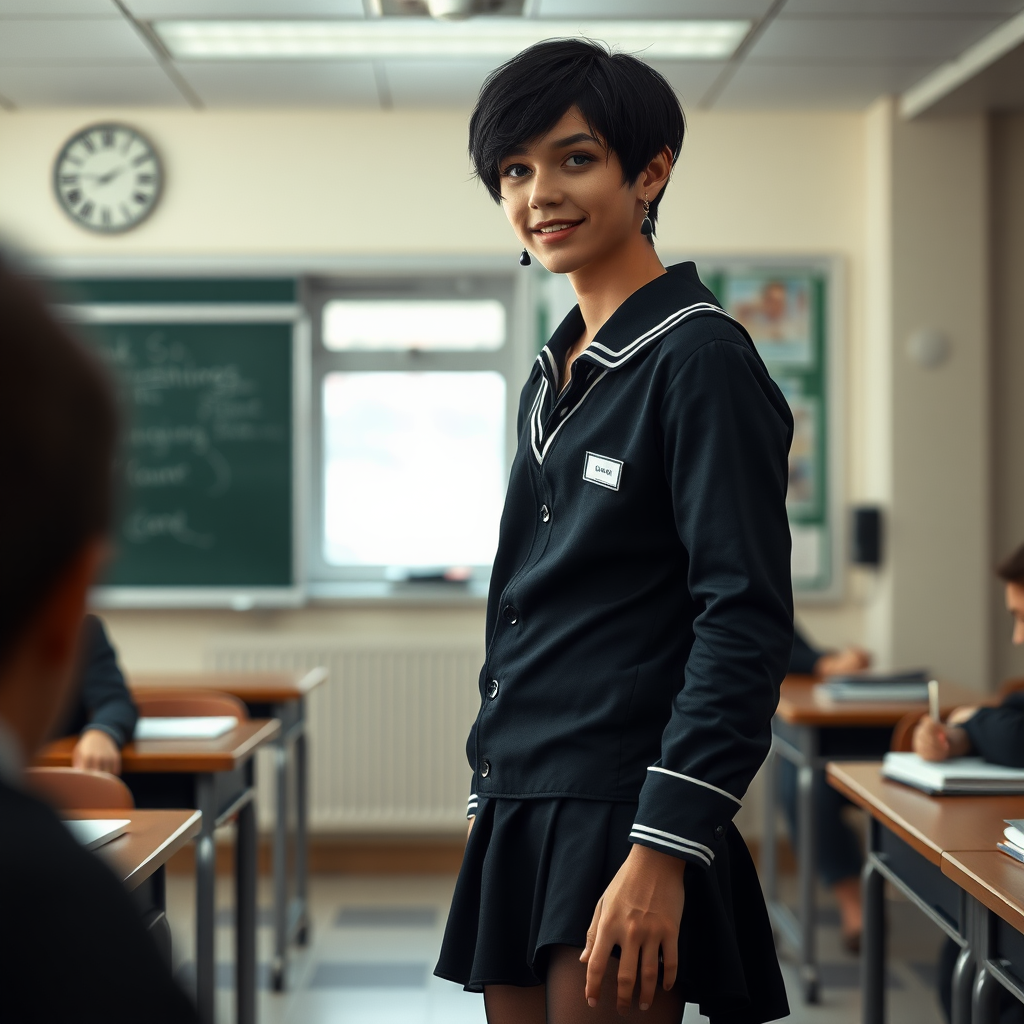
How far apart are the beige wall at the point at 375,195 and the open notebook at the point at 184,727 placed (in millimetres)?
1736

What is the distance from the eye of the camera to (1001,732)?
2.02 metres

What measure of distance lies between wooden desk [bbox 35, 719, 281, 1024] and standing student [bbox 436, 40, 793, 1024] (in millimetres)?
1278

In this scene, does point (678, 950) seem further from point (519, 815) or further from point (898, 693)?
point (898, 693)

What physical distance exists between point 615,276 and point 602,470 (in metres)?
0.22

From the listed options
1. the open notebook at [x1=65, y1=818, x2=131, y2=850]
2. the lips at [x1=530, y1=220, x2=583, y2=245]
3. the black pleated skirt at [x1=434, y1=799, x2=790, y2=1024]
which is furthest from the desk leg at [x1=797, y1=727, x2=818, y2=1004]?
the lips at [x1=530, y1=220, x2=583, y2=245]

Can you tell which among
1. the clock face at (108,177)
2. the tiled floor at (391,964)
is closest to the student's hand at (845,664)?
the tiled floor at (391,964)

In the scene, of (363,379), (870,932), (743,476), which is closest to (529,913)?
(743,476)

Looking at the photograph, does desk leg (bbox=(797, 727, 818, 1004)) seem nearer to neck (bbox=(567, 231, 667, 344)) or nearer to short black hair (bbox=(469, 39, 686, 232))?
neck (bbox=(567, 231, 667, 344))

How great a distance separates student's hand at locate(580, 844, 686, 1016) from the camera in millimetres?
914

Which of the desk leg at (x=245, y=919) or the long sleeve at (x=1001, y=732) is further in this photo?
the desk leg at (x=245, y=919)

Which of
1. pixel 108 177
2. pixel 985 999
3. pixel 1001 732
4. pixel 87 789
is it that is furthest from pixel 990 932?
pixel 108 177

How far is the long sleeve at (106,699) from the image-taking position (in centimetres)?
241

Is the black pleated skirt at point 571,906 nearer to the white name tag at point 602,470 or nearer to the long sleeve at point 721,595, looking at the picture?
the long sleeve at point 721,595

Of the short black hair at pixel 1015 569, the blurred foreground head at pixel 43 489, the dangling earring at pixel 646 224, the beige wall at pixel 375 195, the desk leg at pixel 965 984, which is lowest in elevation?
the desk leg at pixel 965 984
